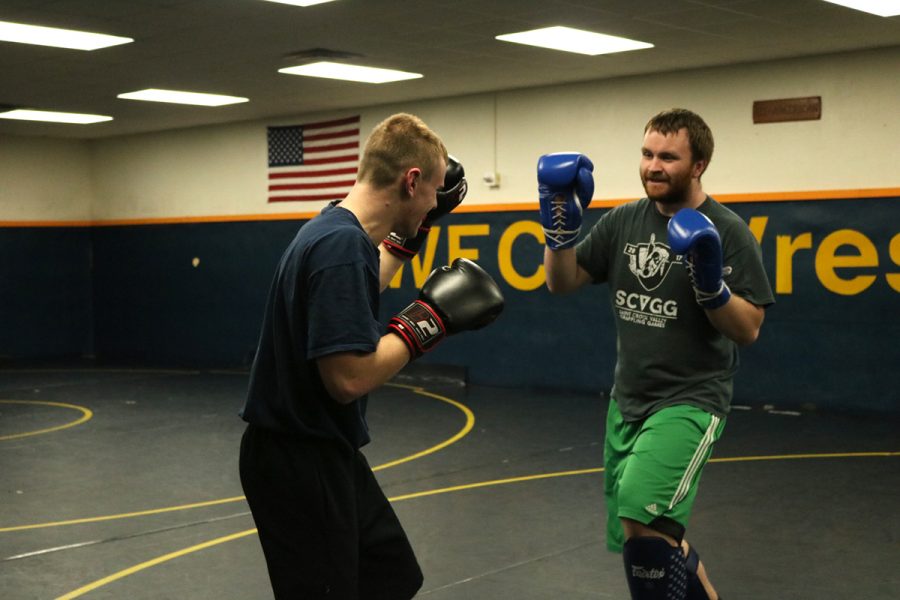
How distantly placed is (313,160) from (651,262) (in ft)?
33.0

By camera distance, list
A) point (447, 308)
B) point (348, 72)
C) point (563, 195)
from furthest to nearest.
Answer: point (348, 72) < point (563, 195) < point (447, 308)

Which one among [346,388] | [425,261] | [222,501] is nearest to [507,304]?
[425,261]

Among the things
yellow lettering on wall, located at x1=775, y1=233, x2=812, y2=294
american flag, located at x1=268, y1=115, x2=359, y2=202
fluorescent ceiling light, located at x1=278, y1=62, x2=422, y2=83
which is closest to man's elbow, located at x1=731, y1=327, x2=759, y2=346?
yellow lettering on wall, located at x1=775, y1=233, x2=812, y2=294

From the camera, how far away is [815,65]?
31.3 ft

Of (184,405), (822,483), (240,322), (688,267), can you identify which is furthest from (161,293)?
(688,267)

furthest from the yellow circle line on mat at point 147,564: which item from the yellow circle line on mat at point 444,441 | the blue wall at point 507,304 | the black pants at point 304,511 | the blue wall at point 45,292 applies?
the blue wall at point 45,292

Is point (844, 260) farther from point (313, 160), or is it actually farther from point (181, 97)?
point (181, 97)

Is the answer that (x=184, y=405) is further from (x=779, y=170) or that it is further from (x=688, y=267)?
(x=688, y=267)

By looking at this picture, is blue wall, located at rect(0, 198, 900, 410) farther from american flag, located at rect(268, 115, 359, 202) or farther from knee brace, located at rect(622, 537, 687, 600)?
knee brace, located at rect(622, 537, 687, 600)

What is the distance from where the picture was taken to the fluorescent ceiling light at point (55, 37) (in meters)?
8.37

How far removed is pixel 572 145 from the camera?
11.2m

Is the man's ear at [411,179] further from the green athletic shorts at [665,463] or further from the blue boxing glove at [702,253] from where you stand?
the green athletic shorts at [665,463]

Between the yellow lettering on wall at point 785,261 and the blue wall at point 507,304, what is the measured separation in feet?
0.04

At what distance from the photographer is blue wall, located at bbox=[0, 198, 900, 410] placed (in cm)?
944
